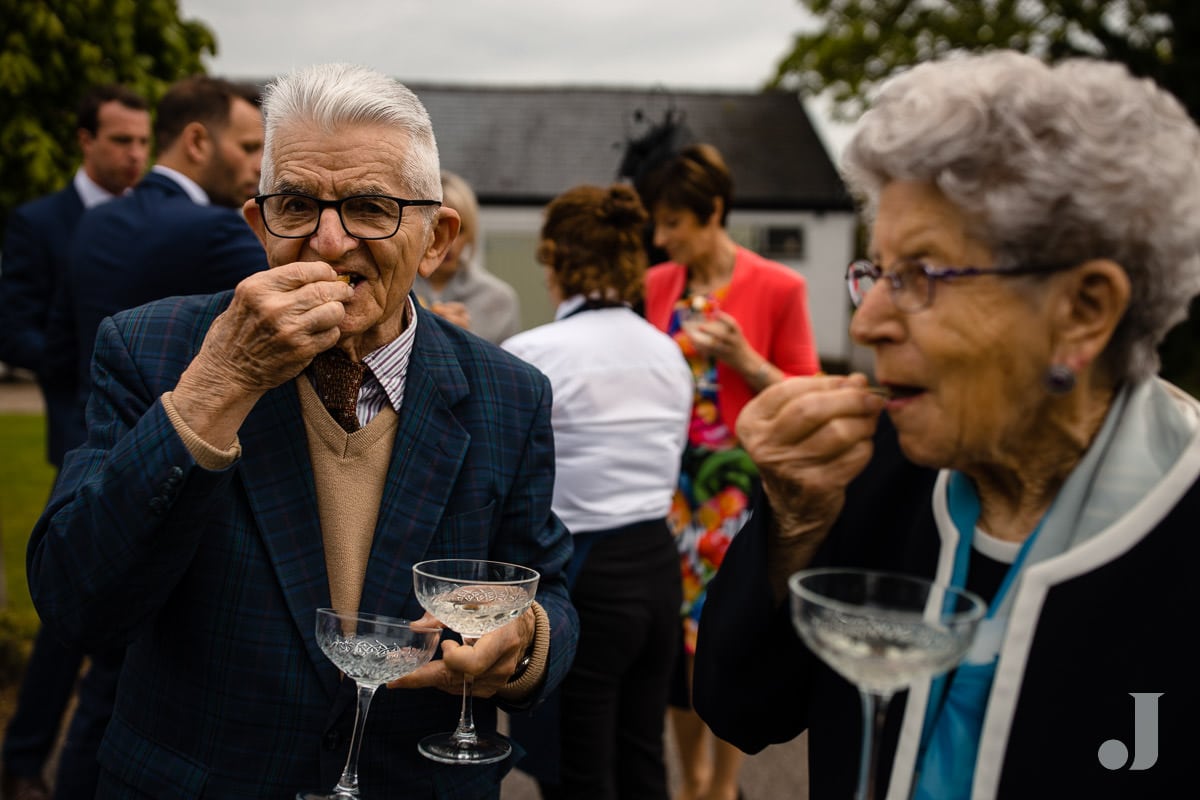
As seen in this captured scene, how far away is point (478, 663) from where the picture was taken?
203cm

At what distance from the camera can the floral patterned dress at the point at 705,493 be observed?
480cm

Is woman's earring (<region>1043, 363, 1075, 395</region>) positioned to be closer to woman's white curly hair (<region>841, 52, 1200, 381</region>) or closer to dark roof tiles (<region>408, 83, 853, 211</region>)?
woman's white curly hair (<region>841, 52, 1200, 381</region>)

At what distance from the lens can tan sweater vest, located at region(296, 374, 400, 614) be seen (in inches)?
86.6

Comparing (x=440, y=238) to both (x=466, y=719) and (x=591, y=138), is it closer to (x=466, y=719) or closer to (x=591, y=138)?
(x=466, y=719)

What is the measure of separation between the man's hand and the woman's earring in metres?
1.20

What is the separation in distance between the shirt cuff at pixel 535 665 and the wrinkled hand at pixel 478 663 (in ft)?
0.14

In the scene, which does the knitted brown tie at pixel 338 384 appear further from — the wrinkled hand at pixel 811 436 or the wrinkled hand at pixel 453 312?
the wrinkled hand at pixel 453 312

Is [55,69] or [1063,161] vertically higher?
[1063,161]

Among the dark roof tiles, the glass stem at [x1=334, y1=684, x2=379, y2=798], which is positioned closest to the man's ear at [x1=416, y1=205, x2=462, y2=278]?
the glass stem at [x1=334, y1=684, x2=379, y2=798]

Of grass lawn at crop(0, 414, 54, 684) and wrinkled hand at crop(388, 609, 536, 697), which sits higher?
wrinkled hand at crop(388, 609, 536, 697)

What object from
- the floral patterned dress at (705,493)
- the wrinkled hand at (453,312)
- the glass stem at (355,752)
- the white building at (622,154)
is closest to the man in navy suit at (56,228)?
the wrinkled hand at (453,312)

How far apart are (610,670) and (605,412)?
3.07ft

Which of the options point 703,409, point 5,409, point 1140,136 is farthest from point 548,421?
point 5,409

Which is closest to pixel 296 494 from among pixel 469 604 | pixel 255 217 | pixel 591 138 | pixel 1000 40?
pixel 469 604
